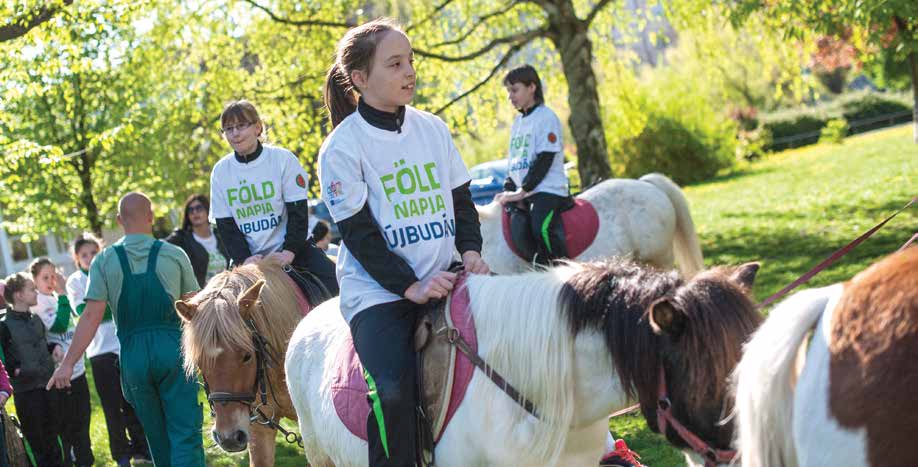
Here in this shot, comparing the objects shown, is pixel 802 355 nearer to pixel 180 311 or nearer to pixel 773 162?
pixel 180 311

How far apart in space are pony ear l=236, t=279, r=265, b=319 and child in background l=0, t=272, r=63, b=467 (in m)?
3.73

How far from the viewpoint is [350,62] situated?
351 centimetres

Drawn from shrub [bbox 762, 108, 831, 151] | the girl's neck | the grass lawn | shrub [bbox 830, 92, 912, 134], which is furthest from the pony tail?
shrub [bbox 830, 92, 912, 134]

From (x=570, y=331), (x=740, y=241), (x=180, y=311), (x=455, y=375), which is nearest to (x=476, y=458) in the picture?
(x=455, y=375)

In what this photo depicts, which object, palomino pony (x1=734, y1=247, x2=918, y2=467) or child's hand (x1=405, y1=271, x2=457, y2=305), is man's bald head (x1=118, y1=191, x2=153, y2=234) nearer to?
child's hand (x1=405, y1=271, x2=457, y2=305)

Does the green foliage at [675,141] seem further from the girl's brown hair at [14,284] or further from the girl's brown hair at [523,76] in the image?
Answer: the girl's brown hair at [14,284]

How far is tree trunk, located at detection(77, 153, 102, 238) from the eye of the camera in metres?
18.6

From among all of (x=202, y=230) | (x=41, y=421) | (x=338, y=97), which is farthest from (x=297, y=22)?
(x=338, y=97)

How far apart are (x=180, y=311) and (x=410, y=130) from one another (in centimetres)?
214

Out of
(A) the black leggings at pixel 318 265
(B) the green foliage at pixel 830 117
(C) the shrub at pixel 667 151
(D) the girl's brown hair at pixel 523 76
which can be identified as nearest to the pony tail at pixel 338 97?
(A) the black leggings at pixel 318 265

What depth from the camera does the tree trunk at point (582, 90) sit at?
1357 cm

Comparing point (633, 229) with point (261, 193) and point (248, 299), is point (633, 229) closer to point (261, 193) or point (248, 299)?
point (261, 193)

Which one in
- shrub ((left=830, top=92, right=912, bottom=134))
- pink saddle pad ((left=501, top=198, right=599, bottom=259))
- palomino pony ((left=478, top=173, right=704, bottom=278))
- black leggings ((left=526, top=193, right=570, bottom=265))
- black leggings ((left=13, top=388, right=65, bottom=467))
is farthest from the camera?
shrub ((left=830, top=92, right=912, bottom=134))

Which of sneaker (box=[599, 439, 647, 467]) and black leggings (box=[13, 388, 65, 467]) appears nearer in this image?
sneaker (box=[599, 439, 647, 467])
